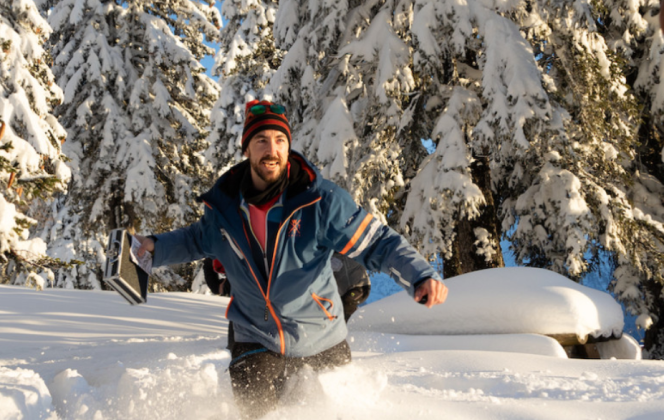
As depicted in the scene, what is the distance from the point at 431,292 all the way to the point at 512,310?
13.6 ft

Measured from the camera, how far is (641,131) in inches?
436

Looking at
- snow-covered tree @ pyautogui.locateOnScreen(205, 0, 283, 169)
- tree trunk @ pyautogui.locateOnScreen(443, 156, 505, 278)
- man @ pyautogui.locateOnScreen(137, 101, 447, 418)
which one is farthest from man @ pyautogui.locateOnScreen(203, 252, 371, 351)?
snow-covered tree @ pyautogui.locateOnScreen(205, 0, 283, 169)

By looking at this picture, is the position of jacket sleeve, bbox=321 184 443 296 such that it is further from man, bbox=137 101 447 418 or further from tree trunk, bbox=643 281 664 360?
tree trunk, bbox=643 281 664 360

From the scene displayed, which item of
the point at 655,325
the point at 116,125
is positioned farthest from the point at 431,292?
the point at 116,125

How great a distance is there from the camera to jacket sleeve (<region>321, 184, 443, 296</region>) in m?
2.86

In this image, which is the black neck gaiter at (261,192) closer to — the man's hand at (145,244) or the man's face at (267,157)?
the man's face at (267,157)

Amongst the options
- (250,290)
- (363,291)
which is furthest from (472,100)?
(250,290)

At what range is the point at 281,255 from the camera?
2.82 m

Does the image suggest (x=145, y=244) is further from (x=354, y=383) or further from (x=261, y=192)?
(x=354, y=383)

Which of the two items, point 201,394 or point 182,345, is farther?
point 182,345

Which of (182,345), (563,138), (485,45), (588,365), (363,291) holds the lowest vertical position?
(588,365)

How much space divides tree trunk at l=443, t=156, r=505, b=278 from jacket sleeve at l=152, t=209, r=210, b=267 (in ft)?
21.2

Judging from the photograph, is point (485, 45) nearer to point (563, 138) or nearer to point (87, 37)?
point (563, 138)

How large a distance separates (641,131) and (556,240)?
3523mm
